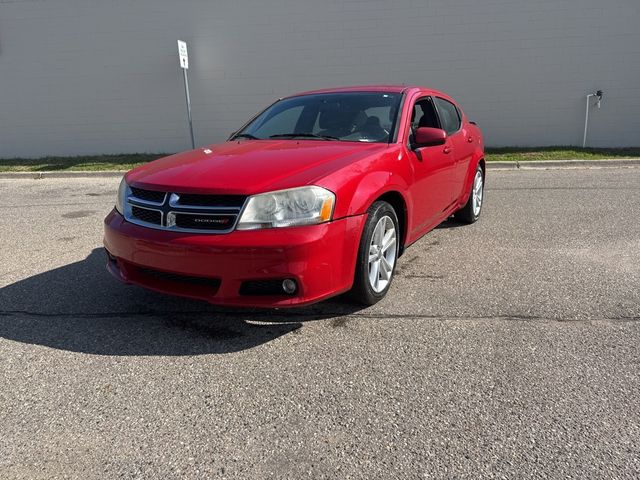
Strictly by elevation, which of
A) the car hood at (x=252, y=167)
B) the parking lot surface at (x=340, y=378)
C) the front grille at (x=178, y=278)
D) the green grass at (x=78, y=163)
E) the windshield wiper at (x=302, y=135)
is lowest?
the parking lot surface at (x=340, y=378)

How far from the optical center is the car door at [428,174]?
4.05m

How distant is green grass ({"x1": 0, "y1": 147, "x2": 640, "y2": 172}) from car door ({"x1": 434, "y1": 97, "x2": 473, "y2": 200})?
6.26 metres

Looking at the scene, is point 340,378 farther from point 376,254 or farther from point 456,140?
point 456,140

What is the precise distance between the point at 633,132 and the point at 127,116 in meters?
12.9

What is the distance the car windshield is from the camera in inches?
159

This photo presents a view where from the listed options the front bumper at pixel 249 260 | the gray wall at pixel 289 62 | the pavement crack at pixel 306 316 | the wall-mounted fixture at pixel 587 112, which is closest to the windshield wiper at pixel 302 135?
the front bumper at pixel 249 260

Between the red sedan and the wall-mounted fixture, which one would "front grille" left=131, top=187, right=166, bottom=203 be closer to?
the red sedan

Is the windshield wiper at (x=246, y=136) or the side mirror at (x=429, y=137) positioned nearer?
the side mirror at (x=429, y=137)

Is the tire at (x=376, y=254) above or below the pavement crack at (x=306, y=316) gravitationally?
above

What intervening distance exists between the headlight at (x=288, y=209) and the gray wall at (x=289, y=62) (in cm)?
1043

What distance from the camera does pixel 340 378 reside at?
8.91 ft

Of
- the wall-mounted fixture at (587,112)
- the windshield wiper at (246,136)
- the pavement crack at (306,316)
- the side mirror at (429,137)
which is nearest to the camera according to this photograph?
the pavement crack at (306,316)

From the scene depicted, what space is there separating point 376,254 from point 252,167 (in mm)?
1048

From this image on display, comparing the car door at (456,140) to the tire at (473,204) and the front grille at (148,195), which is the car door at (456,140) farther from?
the front grille at (148,195)
